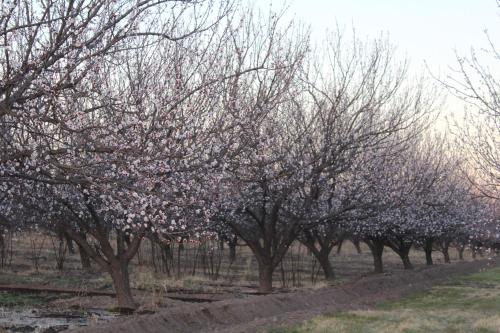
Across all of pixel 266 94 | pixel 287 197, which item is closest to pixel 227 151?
pixel 266 94

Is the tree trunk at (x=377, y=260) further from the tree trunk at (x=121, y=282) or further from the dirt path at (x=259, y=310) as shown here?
the tree trunk at (x=121, y=282)

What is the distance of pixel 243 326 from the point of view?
1198 centimetres

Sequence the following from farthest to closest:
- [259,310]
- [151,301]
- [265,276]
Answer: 1. [265,276]
2. [151,301]
3. [259,310]

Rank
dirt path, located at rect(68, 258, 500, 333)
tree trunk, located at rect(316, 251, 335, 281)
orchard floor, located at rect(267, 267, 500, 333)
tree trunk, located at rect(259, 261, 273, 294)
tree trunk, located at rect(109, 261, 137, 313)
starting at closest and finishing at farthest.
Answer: orchard floor, located at rect(267, 267, 500, 333)
dirt path, located at rect(68, 258, 500, 333)
tree trunk, located at rect(109, 261, 137, 313)
tree trunk, located at rect(259, 261, 273, 294)
tree trunk, located at rect(316, 251, 335, 281)

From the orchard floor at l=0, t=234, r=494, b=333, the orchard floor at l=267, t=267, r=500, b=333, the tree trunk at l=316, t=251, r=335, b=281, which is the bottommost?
the orchard floor at l=267, t=267, r=500, b=333

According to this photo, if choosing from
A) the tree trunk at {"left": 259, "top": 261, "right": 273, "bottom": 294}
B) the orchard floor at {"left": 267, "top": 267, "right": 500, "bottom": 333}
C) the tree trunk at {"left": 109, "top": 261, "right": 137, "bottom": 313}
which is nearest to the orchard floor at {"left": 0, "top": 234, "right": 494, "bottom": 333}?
the tree trunk at {"left": 109, "top": 261, "right": 137, "bottom": 313}

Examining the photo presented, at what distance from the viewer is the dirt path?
11.8m

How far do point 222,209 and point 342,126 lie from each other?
169 inches

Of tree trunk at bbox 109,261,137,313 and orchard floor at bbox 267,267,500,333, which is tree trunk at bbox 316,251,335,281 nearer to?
orchard floor at bbox 267,267,500,333

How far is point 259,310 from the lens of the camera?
14.8 m

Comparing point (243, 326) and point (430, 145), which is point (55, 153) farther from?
point (430, 145)

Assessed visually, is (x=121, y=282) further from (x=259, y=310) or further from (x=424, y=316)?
(x=424, y=316)

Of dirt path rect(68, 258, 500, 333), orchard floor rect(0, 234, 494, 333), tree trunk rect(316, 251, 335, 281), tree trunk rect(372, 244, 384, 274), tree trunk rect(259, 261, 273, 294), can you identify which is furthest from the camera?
tree trunk rect(372, 244, 384, 274)

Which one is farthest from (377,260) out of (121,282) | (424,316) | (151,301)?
(121,282)
